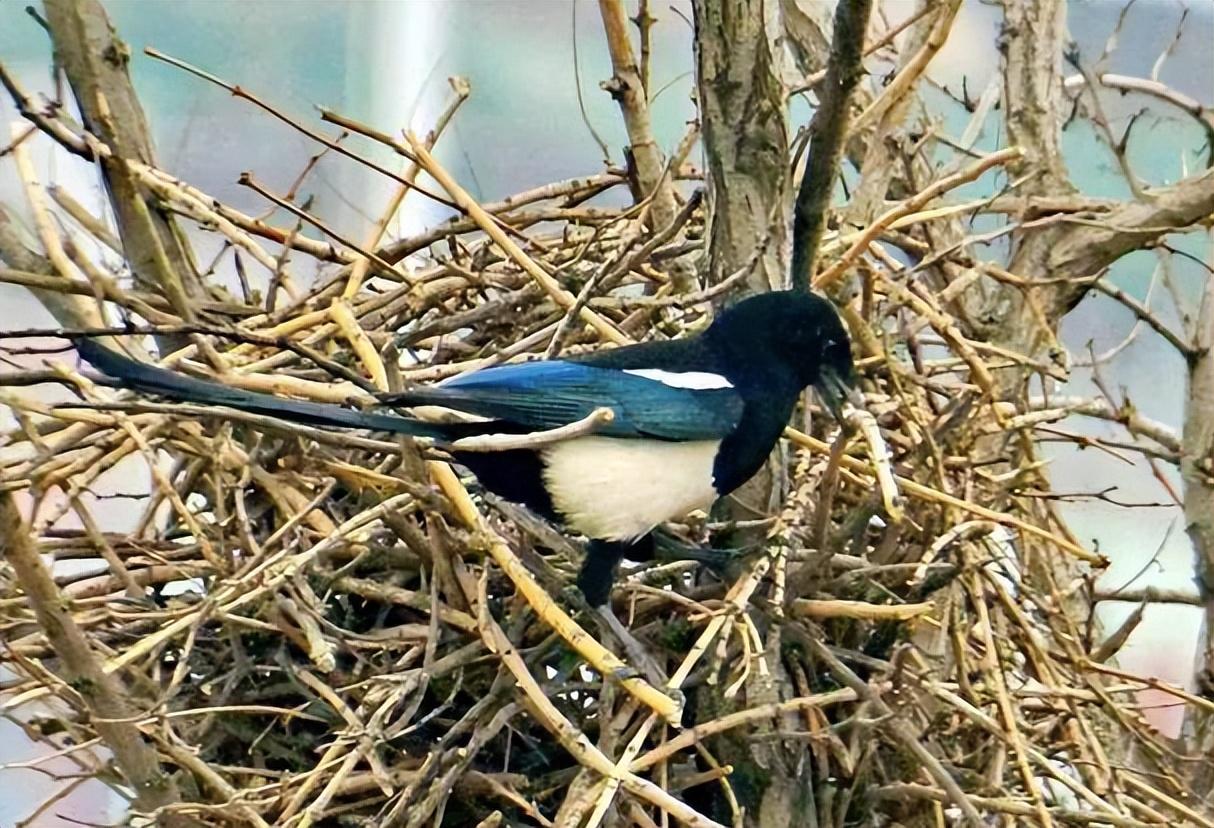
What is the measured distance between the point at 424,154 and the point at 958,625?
346mm

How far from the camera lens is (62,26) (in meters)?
0.77

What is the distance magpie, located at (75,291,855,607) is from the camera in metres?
0.61

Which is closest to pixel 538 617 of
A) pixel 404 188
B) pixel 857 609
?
pixel 857 609

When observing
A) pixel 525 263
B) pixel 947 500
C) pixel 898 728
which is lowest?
pixel 898 728

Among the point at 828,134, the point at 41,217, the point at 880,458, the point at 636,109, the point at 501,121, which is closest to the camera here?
the point at 880,458

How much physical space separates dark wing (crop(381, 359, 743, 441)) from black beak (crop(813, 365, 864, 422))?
0.14 ft

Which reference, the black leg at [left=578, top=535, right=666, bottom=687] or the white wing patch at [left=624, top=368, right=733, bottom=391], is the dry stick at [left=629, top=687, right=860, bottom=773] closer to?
the black leg at [left=578, top=535, right=666, bottom=687]

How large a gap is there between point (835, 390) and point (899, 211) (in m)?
0.08

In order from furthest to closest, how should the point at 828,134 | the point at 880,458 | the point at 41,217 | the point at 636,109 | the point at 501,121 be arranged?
the point at 501,121
the point at 636,109
the point at 41,217
the point at 828,134
the point at 880,458

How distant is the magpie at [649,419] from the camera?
0.61 meters

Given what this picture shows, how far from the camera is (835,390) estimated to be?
0.64 metres

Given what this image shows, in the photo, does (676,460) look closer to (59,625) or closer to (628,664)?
(628,664)

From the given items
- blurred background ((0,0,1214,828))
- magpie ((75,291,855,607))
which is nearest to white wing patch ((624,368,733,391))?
magpie ((75,291,855,607))

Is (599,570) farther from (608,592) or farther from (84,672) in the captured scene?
(84,672)
